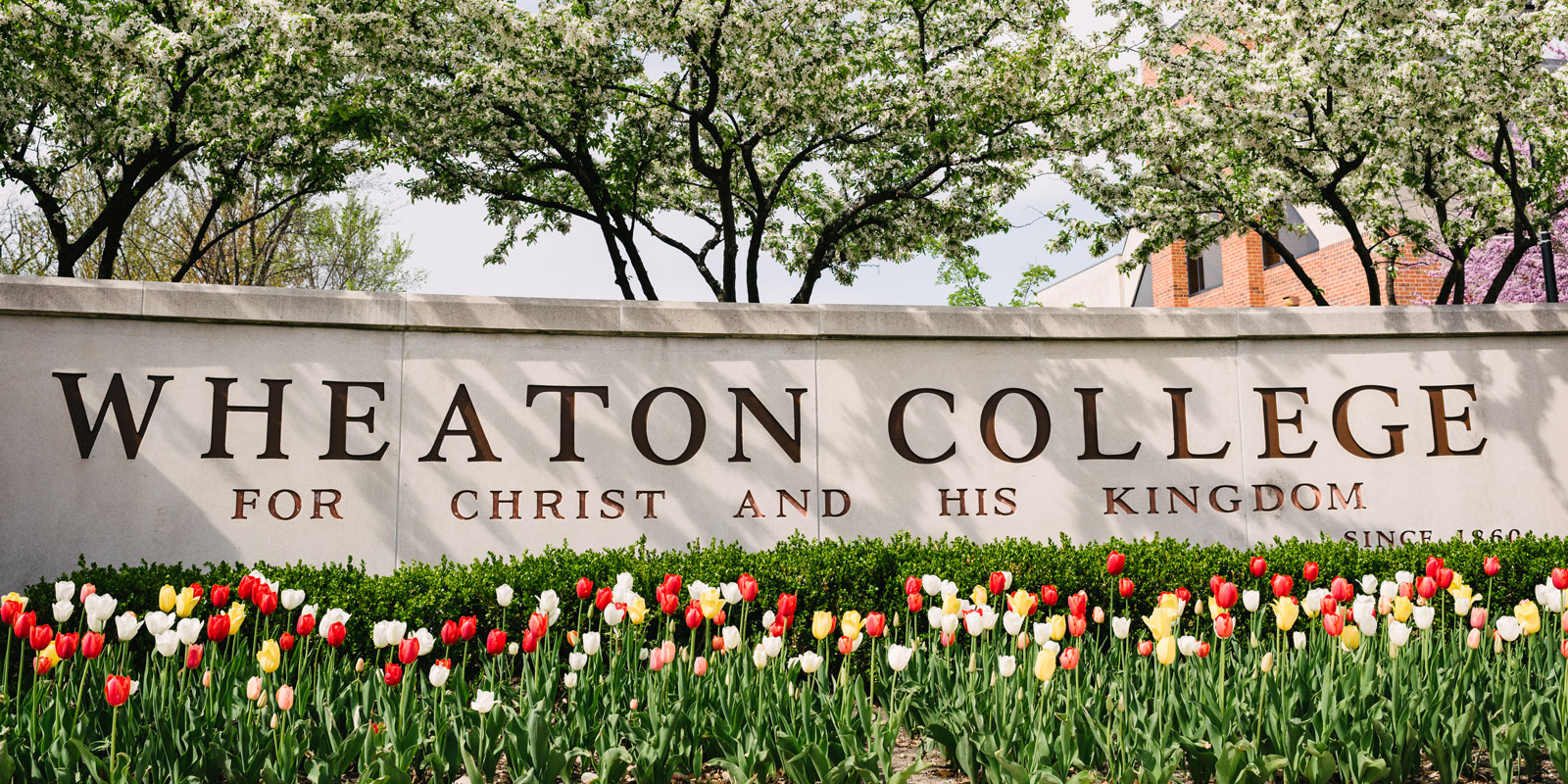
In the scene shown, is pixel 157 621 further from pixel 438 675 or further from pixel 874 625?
pixel 874 625

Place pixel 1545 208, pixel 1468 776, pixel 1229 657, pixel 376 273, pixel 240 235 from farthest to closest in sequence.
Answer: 1. pixel 376 273
2. pixel 240 235
3. pixel 1545 208
4. pixel 1229 657
5. pixel 1468 776

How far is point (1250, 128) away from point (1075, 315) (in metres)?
4.83

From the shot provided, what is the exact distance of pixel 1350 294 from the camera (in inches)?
866

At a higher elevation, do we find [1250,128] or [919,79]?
[919,79]

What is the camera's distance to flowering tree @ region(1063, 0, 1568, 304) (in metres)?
9.48

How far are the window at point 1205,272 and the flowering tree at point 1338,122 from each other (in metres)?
13.9

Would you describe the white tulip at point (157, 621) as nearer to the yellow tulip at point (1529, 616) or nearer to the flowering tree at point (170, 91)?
the yellow tulip at point (1529, 616)

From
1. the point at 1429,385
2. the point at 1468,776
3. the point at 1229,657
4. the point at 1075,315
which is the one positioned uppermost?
the point at 1075,315

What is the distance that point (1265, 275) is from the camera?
25.4 meters

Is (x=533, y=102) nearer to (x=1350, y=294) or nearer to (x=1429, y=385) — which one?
(x=1429, y=385)

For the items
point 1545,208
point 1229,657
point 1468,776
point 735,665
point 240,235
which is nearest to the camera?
point 1468,776

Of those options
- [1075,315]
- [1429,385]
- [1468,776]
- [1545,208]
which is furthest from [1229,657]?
[1545,208]

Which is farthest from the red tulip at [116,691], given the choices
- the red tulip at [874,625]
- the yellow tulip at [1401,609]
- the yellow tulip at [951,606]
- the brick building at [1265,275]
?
the brick building at [1265,275]

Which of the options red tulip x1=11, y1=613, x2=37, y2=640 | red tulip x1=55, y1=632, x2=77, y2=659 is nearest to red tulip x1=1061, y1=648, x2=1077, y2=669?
red tulip x1=55, y1=632, x2=77, y2=659
